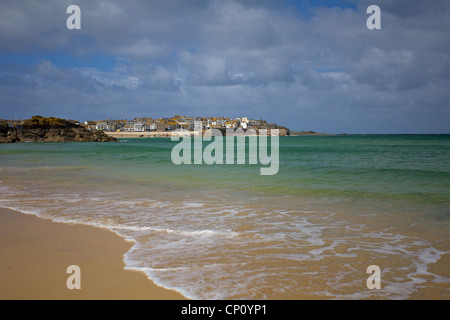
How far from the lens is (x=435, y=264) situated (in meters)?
4.11

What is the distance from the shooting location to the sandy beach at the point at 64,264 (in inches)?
128

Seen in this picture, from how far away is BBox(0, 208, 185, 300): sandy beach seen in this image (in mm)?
3260

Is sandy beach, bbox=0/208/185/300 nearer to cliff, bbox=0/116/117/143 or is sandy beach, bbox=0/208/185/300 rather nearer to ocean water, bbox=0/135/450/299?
ocean water, bbox=0/135/450/299

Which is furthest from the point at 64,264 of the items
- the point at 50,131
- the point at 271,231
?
the point at 50,131

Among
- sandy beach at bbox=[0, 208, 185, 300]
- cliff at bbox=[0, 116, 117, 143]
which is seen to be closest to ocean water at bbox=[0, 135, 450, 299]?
sandy beach at bbox=[0, 208, 185, 300]

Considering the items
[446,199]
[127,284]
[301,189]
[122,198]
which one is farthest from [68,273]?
[446,199]

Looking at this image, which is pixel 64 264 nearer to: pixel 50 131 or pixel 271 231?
pixel 271 231

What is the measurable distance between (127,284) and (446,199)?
8.94 meters

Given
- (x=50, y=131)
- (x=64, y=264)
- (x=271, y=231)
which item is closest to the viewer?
(x=64, y=264)

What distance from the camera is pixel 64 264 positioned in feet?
13.2

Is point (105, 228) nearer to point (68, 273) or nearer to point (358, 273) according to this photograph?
point (68, 273)

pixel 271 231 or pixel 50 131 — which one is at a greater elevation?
pixel 50 131

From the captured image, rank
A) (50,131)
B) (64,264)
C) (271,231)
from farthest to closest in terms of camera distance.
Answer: (50,131) < (271,231) < (64,264)

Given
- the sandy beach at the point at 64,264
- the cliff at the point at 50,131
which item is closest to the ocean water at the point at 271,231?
the sandy beach at the point at 64,264
